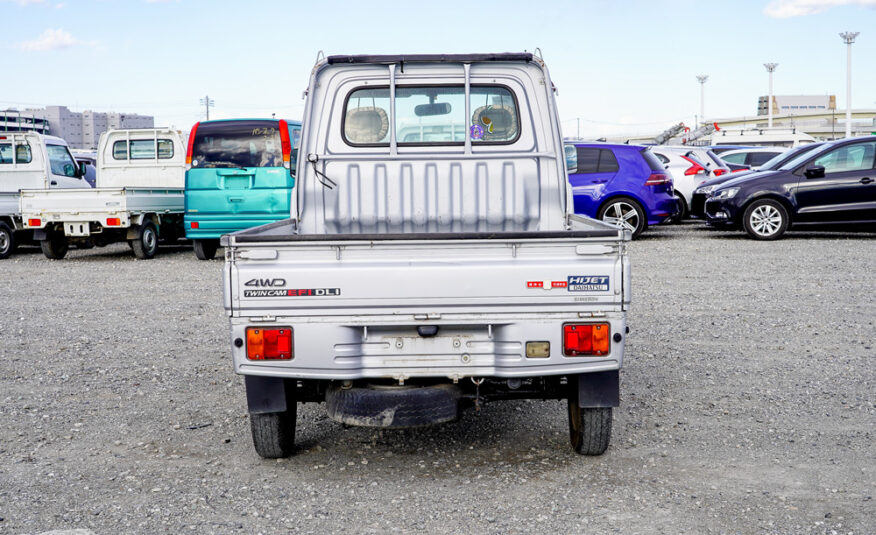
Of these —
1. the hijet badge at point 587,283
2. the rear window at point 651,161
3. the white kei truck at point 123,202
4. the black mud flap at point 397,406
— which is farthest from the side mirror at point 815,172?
the black mud flap at point 397,406

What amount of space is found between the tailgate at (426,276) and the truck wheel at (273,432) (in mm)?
697

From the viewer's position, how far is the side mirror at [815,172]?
1402 cm

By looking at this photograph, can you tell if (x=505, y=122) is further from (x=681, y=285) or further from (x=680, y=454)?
(x=681, y=285)

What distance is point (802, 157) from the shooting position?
1464 centimetres

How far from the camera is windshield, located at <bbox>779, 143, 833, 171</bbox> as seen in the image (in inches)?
561

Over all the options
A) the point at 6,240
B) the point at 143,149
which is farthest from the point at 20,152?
the point at 143,149

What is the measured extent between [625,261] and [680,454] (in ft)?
4.18

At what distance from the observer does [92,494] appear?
409 cm

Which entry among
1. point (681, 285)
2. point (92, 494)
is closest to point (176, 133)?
point (681, 285)

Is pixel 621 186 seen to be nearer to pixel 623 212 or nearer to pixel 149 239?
pixel 623 212

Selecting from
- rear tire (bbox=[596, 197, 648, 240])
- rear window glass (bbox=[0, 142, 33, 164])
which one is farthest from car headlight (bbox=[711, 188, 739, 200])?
rear window glass (bbox=[0, 142, 33, 164])

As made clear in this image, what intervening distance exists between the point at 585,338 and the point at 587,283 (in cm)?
27

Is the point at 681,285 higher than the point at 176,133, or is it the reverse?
the point at 176,133

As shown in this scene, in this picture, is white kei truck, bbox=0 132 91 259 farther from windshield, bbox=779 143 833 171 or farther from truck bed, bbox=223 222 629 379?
truck bed, bbox=223 222 629 379
